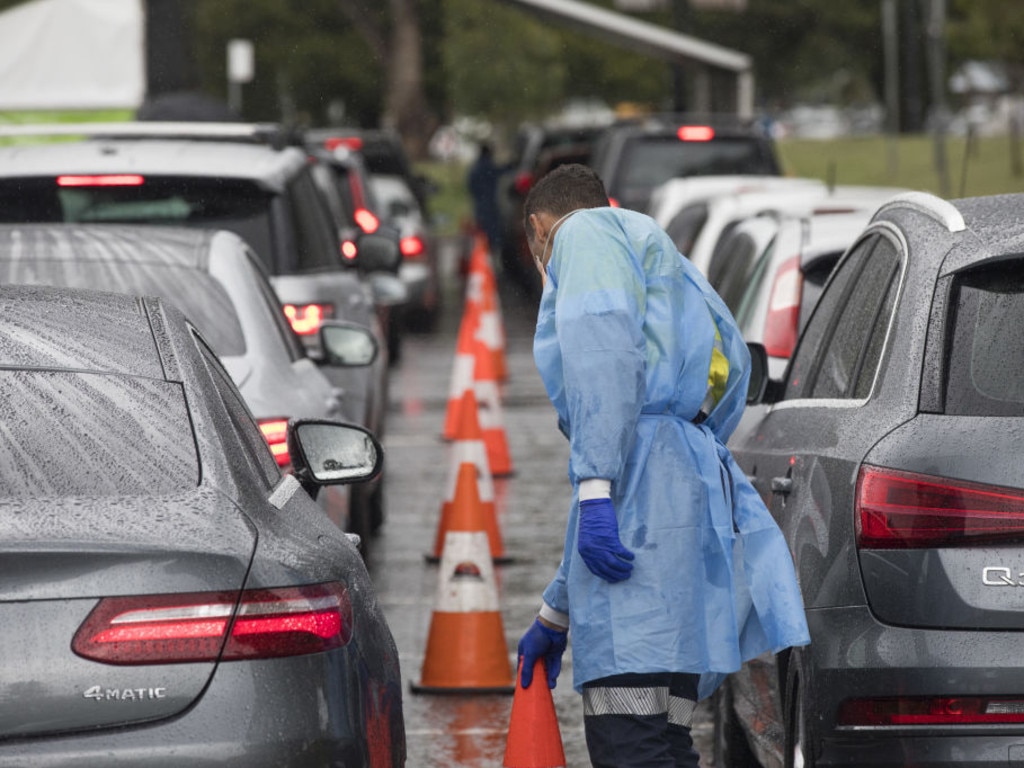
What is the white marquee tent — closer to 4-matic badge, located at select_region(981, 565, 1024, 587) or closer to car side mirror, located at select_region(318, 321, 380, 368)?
car side mirror, located at select_region(318, 321, 380, 368)

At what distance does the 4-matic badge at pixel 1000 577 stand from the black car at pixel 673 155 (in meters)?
15.9

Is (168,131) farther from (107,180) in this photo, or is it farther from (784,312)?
(784,312)

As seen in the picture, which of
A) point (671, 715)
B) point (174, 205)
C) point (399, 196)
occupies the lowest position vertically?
point (399, 196)

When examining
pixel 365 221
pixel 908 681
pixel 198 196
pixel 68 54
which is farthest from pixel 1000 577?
pixel 68 54

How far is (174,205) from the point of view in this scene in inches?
328

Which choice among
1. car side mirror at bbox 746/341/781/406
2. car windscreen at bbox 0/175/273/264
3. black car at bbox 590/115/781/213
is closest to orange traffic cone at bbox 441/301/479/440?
car windscreen at bbox 0/175/273/264

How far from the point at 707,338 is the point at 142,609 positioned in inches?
63.4

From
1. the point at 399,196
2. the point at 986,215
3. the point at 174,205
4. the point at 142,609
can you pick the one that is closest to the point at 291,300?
the point at 174,205

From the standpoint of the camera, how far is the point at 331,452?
5.19 m

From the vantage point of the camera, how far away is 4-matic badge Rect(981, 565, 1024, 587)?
14.1 feet

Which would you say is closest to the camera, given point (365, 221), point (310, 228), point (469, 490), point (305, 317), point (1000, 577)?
point (1000, 577)

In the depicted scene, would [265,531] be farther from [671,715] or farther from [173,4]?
[173,4]

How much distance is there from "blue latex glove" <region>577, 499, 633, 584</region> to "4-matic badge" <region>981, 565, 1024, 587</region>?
2.30 feet

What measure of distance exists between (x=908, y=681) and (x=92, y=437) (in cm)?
167
